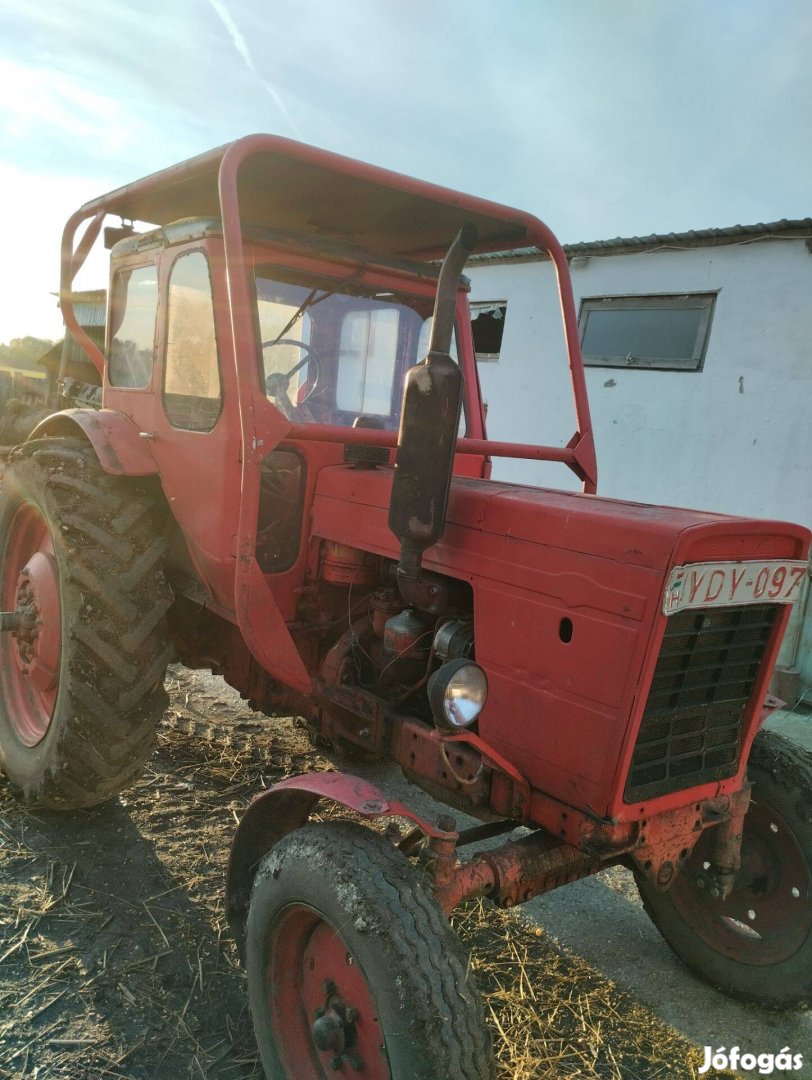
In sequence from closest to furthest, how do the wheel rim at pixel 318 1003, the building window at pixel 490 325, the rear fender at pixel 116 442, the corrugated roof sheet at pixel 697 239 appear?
the wheel rim at pixel 318 1003
the rear fender at pixel 116 442
the corrugated roof sheet at pixel 697 239
the building window at pixel 490 325

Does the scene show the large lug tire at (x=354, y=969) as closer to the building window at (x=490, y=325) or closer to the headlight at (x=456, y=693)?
the headlight at (x=456, y=693)

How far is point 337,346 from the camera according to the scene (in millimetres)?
3105

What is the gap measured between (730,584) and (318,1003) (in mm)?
1453

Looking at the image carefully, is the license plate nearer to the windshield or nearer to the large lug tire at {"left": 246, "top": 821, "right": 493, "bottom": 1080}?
the large lug tire at {"left": 246, "top": 821, "right": 493, "bottom": 1080}

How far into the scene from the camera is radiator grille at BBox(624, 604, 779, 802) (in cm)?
199

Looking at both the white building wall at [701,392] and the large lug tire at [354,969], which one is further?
the white building wall at [701,392]

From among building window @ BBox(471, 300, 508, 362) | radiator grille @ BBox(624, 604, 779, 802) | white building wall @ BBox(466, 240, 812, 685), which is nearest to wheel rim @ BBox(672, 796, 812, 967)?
radiator grille @ BBox(624, 604, 779, 802)

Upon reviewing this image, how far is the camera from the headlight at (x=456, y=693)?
1.90 metres

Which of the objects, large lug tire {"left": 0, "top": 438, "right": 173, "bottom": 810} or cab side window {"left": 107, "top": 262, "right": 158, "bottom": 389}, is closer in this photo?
large lug tire {"left": 0, "top": 438, "right": 173, "bottom": 810}

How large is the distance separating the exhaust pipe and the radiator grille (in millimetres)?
636

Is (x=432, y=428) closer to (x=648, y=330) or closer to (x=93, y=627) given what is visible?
(x=93, y=627)

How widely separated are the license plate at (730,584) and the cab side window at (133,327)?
2201 mm

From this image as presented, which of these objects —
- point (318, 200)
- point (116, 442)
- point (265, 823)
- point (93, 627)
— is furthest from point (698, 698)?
point (116, 442)

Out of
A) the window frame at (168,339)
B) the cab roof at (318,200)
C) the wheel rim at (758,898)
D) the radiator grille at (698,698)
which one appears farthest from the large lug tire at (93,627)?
the wheel rim at (758,898)
